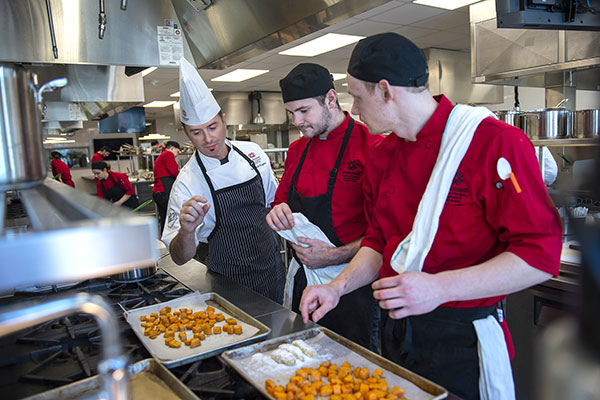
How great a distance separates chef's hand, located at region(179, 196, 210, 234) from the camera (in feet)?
6.10

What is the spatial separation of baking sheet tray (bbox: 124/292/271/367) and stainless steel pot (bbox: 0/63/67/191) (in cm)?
67

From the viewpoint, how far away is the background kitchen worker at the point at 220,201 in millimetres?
2277

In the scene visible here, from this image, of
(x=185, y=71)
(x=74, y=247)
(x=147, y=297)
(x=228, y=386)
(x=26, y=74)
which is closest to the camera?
(x=74, y=247)

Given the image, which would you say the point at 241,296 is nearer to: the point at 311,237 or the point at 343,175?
the point at 311,237

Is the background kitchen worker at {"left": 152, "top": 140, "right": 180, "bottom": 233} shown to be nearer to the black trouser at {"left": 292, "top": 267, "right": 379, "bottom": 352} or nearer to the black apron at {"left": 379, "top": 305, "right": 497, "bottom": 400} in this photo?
the black trouser at {"left": 292, "top": 267, "right": 379, "bottom": 352}

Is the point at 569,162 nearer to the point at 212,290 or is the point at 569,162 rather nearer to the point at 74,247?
the point at 212,290

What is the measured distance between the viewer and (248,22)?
1.78m

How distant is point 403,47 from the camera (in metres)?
1.37

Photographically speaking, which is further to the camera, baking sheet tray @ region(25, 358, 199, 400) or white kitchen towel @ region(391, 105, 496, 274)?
white kitchen towel @ region(391, 105, 496, 274)

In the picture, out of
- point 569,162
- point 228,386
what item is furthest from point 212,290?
point 569,162

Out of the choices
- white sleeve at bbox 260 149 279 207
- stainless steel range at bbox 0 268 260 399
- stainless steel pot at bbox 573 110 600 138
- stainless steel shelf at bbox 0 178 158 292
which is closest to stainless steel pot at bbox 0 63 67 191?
stainless steel shelf at bbox 0 178 158 292

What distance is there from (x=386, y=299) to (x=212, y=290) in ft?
3.23

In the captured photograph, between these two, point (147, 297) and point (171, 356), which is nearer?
point (171, 356)

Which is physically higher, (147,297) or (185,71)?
(185,71)
